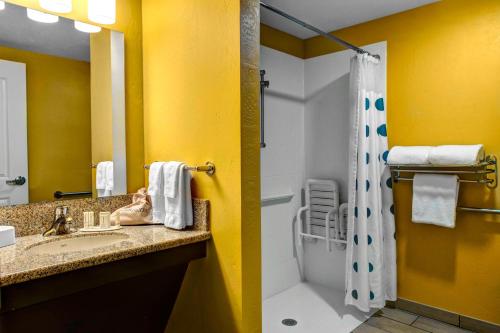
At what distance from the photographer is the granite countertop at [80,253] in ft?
3.76

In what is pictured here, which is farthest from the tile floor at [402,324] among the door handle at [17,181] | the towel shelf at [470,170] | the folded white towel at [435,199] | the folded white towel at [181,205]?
the door handle at [17,181]

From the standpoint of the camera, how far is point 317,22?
2816 millimetres

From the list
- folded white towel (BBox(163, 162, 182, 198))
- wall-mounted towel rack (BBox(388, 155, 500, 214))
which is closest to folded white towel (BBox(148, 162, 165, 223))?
folded white towel (BBox(163, 162, 182, 198))

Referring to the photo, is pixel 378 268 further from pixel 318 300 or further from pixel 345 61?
pixel 345 61

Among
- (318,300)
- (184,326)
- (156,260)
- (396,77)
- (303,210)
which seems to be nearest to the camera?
(156,260)

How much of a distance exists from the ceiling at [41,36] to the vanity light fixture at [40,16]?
1 cm

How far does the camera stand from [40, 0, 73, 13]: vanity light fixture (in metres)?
1.69

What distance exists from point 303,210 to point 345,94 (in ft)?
3.68

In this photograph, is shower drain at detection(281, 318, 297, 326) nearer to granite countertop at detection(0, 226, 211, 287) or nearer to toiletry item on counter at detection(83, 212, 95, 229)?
granite countertop at detection(0, 226, 211, 287)

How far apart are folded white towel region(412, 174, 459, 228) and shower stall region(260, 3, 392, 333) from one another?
669mm

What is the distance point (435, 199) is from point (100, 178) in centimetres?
216

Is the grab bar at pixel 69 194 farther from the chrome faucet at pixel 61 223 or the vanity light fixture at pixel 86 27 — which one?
the vanity light fixture at pixel 86 27

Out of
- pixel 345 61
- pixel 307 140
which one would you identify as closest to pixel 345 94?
pixel 345 61

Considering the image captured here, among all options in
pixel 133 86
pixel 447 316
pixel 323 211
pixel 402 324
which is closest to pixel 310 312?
pixel 402 324
